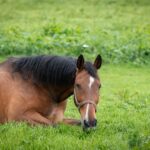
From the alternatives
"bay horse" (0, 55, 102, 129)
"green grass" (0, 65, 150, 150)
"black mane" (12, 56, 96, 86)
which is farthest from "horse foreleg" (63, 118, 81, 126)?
"black mane" (12, 56, 96, 86)

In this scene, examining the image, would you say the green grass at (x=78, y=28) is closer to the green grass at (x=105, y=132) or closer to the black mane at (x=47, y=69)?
the green grass at (x=105, y=132)

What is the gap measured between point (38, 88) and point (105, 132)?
1199 millimetres

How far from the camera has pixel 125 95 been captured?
10945 mm

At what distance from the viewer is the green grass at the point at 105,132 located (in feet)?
21.0

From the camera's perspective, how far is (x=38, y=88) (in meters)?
7.73

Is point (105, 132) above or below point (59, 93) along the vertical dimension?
below

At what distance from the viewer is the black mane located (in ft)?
24.4

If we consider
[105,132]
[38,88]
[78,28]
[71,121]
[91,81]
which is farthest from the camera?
[78,28]

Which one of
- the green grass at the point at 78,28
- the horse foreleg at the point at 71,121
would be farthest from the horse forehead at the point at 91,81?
the green grass at the point at 78,28

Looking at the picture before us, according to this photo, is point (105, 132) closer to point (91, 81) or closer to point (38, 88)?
point (91, 81)

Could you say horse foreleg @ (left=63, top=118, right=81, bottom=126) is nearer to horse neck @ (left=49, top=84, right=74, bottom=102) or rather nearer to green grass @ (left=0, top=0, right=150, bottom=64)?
horse neck @ (left=49, top=84, right=74, bottom=102)

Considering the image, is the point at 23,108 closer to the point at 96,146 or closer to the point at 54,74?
the point at 54,74

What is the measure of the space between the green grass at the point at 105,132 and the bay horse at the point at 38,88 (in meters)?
0.32

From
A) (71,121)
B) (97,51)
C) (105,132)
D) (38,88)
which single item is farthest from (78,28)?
(105,132)
